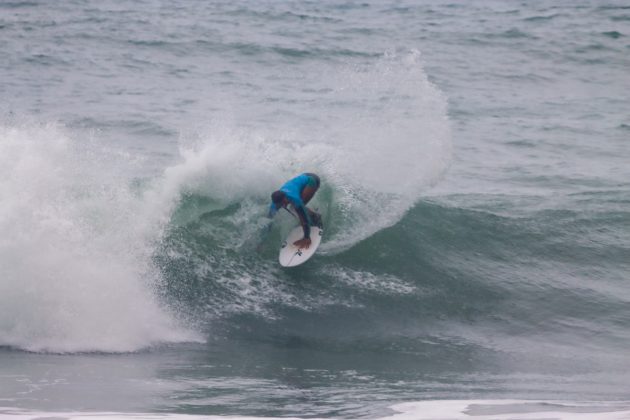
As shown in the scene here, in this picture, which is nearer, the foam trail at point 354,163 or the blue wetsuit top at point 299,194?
the blue wetsuit top at point 299,194

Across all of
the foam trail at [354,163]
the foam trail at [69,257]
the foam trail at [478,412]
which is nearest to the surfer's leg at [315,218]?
the foam trail at [354,163]

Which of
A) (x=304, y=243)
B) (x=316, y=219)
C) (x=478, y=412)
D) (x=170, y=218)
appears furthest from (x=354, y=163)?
(x=478, y=412)

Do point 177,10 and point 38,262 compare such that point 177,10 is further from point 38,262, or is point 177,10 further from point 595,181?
point 38,262

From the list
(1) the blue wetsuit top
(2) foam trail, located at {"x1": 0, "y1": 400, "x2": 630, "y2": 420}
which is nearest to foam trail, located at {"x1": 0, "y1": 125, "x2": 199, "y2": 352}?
(1) the blue wetsuit top

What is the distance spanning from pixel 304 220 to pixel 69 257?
9.68 feet

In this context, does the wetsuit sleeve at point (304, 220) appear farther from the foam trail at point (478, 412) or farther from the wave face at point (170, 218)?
the foam trail at point (478, 412)

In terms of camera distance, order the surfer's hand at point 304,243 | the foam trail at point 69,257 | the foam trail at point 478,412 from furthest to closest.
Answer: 1. the surfer's hand at point 304,243
2. the foam trail at point 69,257
3. the foam trail at point 478,412

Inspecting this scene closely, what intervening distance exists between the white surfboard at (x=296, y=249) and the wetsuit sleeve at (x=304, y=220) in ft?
0.68

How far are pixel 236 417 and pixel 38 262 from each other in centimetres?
398

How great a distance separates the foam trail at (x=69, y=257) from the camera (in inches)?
353

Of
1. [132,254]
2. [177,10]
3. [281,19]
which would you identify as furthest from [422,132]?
[177,10]

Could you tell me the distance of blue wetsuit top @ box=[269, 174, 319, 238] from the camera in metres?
10.7

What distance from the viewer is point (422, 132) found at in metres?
13.7

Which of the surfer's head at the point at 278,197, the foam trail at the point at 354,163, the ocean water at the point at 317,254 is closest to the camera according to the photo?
the ocean water at the point at 317,254
